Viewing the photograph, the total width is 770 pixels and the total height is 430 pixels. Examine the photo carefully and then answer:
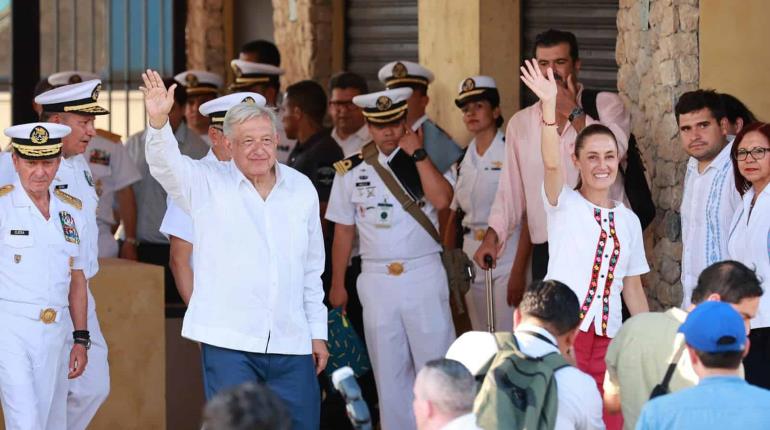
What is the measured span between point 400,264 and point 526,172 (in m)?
0.76

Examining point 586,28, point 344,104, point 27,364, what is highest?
point 586,28

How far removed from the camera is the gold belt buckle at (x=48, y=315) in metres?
6.17

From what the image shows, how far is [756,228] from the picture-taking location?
593 cm

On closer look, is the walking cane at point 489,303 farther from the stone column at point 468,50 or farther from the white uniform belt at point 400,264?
the stone column at point 468,50

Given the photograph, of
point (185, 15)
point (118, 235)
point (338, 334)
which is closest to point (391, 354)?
point (338, 334)

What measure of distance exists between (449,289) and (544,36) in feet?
4.26

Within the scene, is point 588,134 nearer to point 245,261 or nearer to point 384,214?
point 245,261

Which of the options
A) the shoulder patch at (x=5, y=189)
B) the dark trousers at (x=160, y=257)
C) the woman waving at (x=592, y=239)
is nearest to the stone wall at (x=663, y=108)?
the woman waving at (x=592, y=239)

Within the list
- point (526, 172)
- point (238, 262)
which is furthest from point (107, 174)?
point (238, 262)

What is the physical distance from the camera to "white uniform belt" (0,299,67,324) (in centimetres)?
612

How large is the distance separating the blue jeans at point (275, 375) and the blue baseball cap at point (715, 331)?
6.71 ft

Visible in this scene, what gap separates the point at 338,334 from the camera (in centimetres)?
777

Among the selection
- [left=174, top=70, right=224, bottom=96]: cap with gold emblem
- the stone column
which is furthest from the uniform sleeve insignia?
[left=174, top=70, right=224, bottom=96]: cap with gold emblem

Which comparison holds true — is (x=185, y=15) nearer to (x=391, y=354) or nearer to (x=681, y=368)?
(x=391, y=354)
